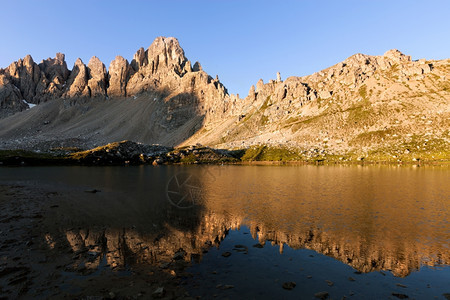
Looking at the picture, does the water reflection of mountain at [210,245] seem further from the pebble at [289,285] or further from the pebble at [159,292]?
the pebble at [289,285]

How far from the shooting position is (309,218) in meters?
26.7

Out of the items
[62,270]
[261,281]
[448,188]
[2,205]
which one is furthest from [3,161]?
[448,188]

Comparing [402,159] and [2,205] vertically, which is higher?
[402,159]

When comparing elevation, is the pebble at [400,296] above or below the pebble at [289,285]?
above

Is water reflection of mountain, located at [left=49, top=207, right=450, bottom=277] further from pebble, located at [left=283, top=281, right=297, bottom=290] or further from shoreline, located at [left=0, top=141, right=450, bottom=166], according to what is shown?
shoreline, located at [left=0, top=141, right=450, bottom=166]

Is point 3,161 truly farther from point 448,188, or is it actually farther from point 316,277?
point 448,188

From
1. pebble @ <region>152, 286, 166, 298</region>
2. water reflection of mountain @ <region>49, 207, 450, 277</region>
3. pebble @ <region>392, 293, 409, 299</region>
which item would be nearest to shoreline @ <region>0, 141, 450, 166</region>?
water reflection of mountain @ <region>49, 207, 450, 277</region>

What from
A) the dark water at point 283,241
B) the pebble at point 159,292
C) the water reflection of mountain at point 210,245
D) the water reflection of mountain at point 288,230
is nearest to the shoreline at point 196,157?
the water reflection of mountain at point 288,230

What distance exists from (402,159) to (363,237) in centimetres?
14798

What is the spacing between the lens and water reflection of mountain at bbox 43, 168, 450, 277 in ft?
56.5

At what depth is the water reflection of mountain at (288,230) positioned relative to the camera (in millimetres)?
17219

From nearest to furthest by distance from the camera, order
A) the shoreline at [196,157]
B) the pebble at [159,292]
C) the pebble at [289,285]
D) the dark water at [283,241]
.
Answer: the pebble at [159,292] → the pebble at [289,285] → the dark water at [283,241] → the shoreline at [196,157]

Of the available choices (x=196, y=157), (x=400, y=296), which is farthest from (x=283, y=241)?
(x=196, y=157)

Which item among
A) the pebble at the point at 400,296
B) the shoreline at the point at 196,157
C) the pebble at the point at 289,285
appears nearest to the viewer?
the pebble at the point at 400,296
